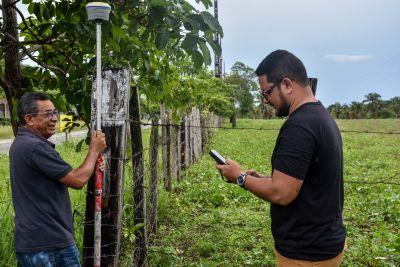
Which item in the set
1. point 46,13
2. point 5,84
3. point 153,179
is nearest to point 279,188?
point 46,13

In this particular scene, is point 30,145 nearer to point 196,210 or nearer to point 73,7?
point 73,7

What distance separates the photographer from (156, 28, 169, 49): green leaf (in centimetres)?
270

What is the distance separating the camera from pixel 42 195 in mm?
2869

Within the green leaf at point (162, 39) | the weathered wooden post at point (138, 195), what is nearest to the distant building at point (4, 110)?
the weathered wooden post at point (138, 195)

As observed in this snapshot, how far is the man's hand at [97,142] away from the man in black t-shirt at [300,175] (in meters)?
0.93

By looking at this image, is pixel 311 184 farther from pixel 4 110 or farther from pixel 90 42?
pixel 4 110

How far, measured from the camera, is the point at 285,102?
252 cm

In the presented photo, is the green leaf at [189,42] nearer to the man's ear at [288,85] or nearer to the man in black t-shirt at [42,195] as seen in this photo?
the man's ear at [288,85]

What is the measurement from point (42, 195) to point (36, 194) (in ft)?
0.12

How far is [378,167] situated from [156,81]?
1009 cm

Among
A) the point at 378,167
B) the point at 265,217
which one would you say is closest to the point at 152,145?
the point at 265,217

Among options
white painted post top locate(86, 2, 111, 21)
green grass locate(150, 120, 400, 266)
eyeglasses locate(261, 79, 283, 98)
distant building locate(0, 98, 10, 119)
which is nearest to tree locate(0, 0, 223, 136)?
white painted post top locate(86, 2, 111, 21)

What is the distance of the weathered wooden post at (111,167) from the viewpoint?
10.3ft

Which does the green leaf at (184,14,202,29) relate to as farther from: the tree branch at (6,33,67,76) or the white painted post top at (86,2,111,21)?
the tree branch at (6,33,67,76)
